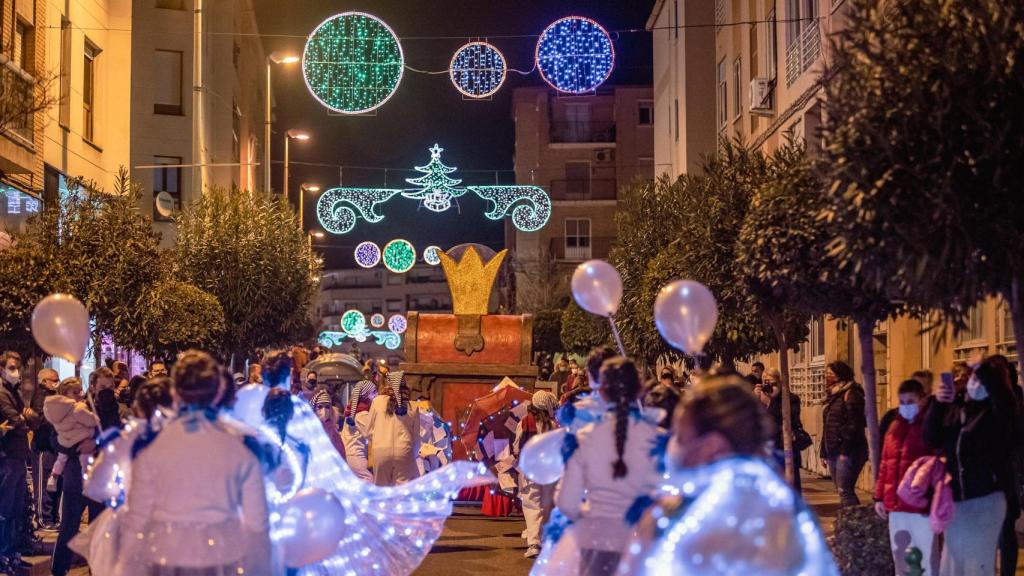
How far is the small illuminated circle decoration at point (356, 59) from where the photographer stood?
19.3 meters

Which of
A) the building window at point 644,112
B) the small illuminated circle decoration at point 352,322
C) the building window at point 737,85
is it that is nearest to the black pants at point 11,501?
the building window at point 737,85

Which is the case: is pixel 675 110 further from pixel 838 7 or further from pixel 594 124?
pixel 594 124

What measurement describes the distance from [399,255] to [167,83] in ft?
29.5

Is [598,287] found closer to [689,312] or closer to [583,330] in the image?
[689,312]

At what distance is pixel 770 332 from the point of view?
772 inches

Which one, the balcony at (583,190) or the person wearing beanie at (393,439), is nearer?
the person wearing beanie at (393,439)

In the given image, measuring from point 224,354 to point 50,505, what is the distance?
15496mm

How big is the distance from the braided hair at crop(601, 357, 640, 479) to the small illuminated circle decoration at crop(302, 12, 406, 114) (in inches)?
493

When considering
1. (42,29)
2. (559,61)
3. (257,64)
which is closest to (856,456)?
(559,61)

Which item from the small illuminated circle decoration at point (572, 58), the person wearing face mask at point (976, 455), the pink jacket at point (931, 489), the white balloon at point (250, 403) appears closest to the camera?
the white balloon at point (250, 403)

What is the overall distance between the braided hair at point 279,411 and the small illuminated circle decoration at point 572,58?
12141 mm

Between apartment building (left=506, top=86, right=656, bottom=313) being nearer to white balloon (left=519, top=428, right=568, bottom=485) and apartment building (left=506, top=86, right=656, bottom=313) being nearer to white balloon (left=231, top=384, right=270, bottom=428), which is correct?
white balloon (left=231, top=384, right=270, bottom=428)

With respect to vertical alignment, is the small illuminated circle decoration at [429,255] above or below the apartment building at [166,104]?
below

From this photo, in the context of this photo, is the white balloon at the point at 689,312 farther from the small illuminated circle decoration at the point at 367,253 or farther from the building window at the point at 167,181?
the small illuminated circle decoration at the point at 367,253
